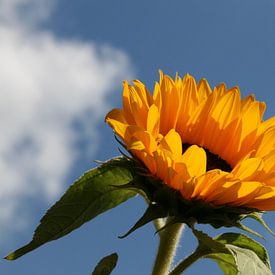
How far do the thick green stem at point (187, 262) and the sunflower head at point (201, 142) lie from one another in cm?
21

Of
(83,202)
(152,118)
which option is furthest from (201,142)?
(83,202)

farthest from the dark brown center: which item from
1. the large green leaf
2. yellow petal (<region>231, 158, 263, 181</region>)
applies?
yellow petal (<region>231, 158, 263, 181</region>)

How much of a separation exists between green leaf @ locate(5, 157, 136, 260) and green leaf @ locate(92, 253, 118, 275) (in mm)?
131

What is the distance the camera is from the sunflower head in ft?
6.20

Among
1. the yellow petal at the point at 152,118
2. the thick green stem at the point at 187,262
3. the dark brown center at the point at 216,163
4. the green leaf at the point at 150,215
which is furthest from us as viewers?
the dark brown center at the point at 216,163

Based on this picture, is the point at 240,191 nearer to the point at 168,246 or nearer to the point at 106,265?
the point at 168,246

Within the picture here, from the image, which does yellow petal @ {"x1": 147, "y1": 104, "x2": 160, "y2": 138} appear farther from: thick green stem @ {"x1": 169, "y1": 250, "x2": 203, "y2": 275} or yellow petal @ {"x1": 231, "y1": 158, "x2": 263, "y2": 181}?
thick green stem @ {"x1": 169, "y1": 250, "x2": 203, "y2": 275}

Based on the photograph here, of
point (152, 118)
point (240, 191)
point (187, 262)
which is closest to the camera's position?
point (240, 191)

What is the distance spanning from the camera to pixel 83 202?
2033 millimetres

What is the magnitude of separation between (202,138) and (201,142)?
17 mm

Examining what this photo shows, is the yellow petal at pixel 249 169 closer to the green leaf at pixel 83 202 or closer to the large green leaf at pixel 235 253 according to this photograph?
the large green leaf at pixel 235 253

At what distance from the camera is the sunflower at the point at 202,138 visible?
1.89 meters

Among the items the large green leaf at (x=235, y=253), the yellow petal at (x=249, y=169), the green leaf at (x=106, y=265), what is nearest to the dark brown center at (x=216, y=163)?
the large green leaf at (x=235, y=253)

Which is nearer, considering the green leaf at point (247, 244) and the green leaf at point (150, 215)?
the green leaf at point (150, 215)
